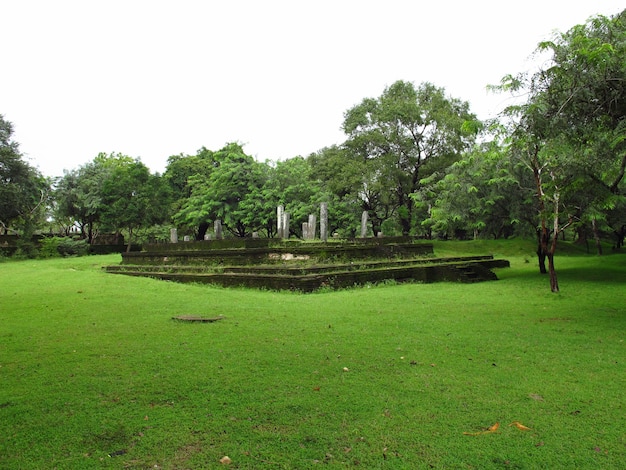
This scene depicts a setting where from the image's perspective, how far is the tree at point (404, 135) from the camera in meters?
25.9

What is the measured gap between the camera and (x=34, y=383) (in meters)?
3.73

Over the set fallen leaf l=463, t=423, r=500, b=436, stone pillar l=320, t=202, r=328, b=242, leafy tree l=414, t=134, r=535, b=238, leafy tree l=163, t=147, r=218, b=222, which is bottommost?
fallen leaf l=463, t=423, r=500, b=436

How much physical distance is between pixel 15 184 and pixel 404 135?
84.3 ft

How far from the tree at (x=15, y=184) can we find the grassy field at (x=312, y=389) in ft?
84.8

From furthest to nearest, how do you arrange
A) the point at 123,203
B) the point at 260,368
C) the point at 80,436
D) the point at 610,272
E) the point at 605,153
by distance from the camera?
the point at 123,203 < the point at 610,272 < the point at 605,153 < the point at 260,368 < the point at 80,436

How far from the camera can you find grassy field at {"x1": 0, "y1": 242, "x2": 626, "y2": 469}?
2.70 m

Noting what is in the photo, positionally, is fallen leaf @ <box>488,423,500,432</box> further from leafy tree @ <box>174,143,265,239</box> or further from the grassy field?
leafy tree @ <box>174,143,265,239</box>

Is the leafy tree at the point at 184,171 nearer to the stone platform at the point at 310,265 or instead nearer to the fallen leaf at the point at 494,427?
the stone platform at the point at 310,265

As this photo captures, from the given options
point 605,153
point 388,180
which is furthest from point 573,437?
point 388,180

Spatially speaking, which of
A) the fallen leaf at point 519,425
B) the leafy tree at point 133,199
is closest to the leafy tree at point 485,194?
the fallen leaf at point 519,425

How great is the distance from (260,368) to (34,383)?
6.39 ft

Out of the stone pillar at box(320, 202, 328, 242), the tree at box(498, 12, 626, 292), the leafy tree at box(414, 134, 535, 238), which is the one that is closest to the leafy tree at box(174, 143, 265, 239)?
the leafy tree at box(414, 134, 535, 238)

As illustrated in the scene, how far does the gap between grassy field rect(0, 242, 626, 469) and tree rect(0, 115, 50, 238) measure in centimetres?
2585

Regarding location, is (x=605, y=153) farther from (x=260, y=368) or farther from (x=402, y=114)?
(x=402, y=114)
